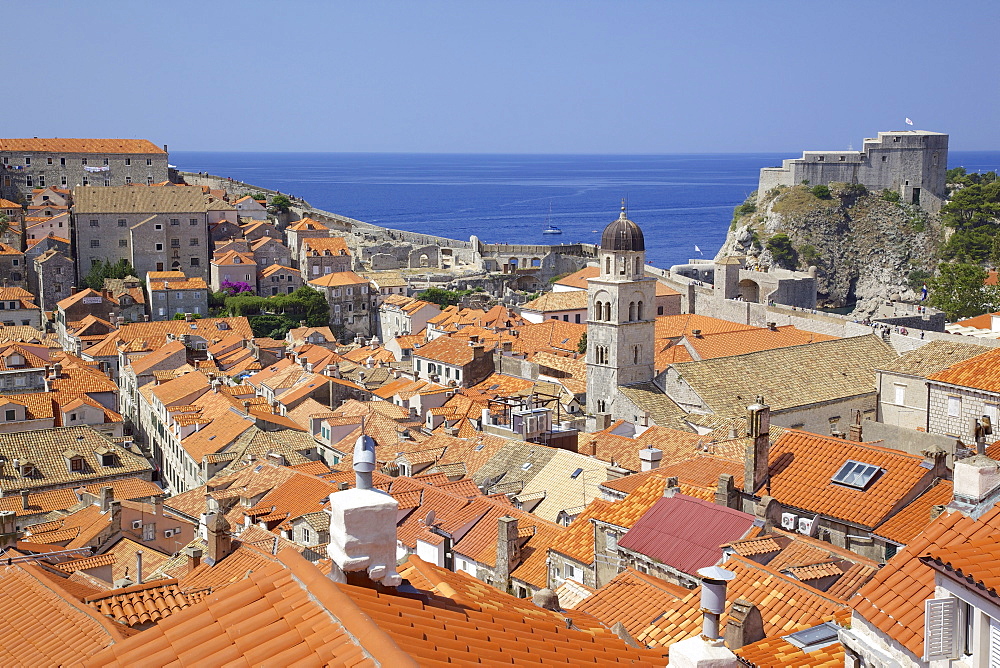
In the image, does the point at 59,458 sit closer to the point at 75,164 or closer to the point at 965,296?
the point at 965,296

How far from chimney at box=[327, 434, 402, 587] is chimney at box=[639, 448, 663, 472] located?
47.9 feet

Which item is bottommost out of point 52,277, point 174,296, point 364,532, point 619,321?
point 174,296

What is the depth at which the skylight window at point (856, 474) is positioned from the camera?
13.9 meters

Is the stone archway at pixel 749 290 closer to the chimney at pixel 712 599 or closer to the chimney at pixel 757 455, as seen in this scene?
the chimney at pixel 757 455

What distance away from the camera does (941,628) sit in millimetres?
5781

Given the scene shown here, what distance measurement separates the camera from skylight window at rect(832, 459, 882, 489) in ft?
45.5

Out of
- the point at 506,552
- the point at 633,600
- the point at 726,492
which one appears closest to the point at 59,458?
the point at 506,552

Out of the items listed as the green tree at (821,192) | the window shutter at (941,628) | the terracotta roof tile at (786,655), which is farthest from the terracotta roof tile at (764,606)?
the green tree at (821,192)

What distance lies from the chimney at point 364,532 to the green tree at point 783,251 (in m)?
71.7

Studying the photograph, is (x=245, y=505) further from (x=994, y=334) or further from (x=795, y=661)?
(x=994, y=334)

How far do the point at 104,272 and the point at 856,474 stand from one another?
56.6 m

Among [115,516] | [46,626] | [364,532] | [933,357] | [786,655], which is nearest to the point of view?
[364,532]

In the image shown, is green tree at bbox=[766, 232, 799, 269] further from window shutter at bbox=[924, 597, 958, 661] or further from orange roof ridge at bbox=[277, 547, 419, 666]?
orange roof ridge at bbox=[277, 547, 419, 666]

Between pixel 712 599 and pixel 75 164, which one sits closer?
pixel 712 599
